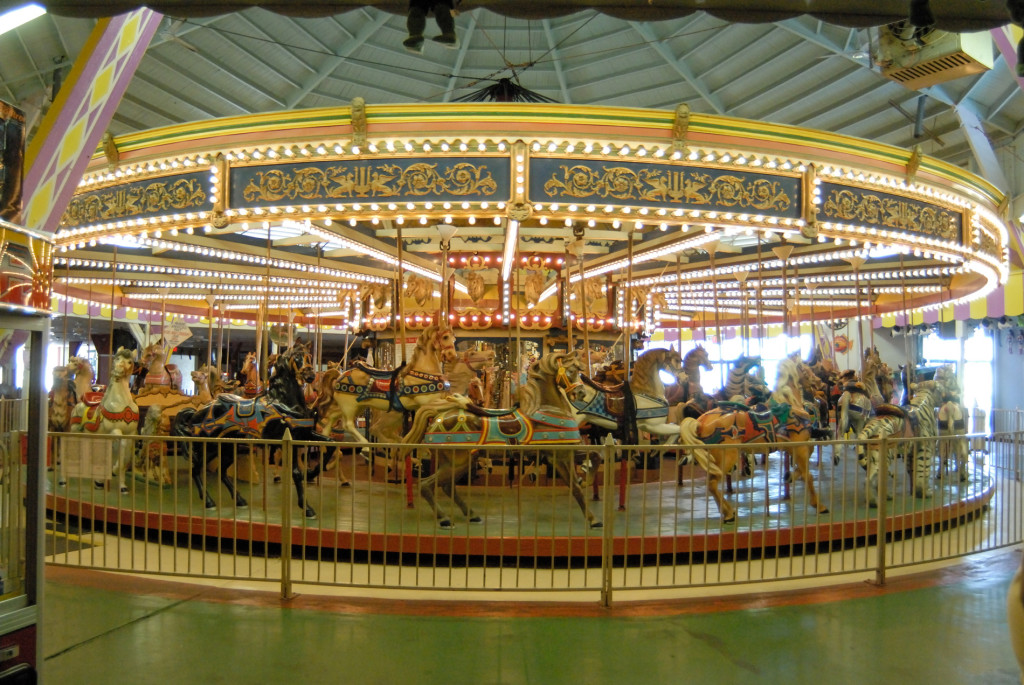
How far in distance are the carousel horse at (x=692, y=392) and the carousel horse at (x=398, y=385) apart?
2.62 m

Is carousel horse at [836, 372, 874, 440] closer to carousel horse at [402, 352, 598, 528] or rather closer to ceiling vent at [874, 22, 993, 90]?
ceiling vent at [874, 22, 993, 90]

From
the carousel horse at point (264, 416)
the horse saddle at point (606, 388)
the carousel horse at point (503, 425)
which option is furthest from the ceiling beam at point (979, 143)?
the carousel horse at point (264, 416)

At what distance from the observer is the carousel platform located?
5.01 metres

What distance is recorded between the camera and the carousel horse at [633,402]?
7.39 m

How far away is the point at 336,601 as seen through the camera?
4.63m

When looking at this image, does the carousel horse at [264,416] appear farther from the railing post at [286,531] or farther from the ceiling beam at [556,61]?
the ceiling beam at [556,61]

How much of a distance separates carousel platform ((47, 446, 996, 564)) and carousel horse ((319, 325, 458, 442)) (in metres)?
0.84

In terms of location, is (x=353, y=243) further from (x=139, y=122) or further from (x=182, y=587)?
(x=139, y=122)

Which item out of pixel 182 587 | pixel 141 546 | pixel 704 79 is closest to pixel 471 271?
pixel 141 546

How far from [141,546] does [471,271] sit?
6.98 m

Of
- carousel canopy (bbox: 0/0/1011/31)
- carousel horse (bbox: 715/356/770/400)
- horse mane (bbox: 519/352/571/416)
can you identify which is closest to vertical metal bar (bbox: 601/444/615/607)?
horse mane (bbox: 519/352/571/416)

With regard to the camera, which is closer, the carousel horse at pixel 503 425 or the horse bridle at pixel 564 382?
the carousel horse at pixel 503 425

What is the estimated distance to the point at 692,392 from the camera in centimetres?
999

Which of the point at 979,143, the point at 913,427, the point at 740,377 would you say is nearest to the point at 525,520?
the point at 740,377
